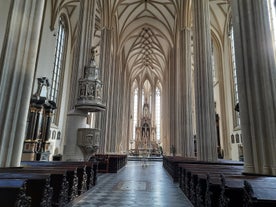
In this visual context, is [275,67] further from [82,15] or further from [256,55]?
[82,15]

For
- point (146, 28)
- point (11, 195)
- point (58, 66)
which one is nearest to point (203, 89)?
point (11, 195)

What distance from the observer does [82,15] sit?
10.6 m

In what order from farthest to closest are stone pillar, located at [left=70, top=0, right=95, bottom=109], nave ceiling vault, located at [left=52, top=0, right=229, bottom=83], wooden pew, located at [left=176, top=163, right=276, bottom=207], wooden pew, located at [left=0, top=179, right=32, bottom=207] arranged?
nave ceiling vault, located at [left=52, top=0, right=229, bottom=83]
stone pillar, located at [left=70, top=0, right=95, bottom=109]
wooden pew, located at [left=0, top=179, right=32, bottom=207]
wooden pew, located at [left=176, top=163, right=276, bottom=207]

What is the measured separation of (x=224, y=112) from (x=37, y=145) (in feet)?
45.0

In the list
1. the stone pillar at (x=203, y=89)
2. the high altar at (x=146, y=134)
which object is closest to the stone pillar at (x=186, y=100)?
the stone pillar at (x=203, y=89)

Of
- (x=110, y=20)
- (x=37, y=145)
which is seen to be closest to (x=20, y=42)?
(x=37, y=145)

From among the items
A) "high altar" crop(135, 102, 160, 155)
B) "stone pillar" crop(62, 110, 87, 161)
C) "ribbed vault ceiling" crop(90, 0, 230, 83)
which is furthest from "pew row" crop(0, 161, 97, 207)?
"high altar" crop(135, 102, 160, 155)

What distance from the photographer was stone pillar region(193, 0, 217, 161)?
8.99 m

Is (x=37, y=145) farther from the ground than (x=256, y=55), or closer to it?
closer to it

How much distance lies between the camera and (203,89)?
9.70 metres

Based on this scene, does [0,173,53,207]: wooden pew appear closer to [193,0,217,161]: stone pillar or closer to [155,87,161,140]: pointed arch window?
[193,0,217,161]: stone pillar

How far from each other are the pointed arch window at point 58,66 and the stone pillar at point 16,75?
12.0 m

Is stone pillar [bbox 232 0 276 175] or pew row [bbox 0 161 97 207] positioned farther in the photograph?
stone pillar [bbox 232 0 276 175]

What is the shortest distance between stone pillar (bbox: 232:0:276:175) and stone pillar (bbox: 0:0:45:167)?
5139 millimetres
